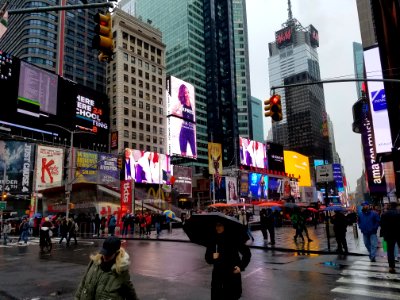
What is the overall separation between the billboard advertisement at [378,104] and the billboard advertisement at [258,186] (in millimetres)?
54109

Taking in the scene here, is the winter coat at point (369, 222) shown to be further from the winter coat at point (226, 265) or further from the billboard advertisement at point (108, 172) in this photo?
the billboard advertisement at point (108, 172)

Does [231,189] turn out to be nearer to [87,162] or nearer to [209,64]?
[87,162]

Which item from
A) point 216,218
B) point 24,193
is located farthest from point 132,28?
point 216,218

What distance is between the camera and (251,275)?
10.0 meters

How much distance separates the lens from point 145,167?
7175 centimetres

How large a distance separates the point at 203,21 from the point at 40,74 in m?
102

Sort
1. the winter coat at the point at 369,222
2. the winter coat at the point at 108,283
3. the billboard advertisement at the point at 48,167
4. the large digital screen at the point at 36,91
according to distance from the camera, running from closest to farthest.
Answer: the winter coat at the point at 108,283 < the winter coat at the point at 369,222 < the billboard advertisement at the point at 48,167 < the large digital screen at the point at 36,91

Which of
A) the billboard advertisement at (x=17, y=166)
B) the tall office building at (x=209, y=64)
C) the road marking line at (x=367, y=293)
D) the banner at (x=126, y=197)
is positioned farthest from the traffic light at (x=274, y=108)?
the tall office building at (x=209, y=64)

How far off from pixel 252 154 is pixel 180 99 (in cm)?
2101

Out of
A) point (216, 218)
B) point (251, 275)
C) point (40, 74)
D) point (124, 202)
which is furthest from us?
point (40, 74)

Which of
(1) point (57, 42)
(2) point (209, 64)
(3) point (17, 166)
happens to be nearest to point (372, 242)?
(3) point (17, 166)

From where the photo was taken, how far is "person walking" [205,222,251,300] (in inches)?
187

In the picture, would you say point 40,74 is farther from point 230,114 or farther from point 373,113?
point 230,114

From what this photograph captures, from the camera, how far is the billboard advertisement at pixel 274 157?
9444cm
